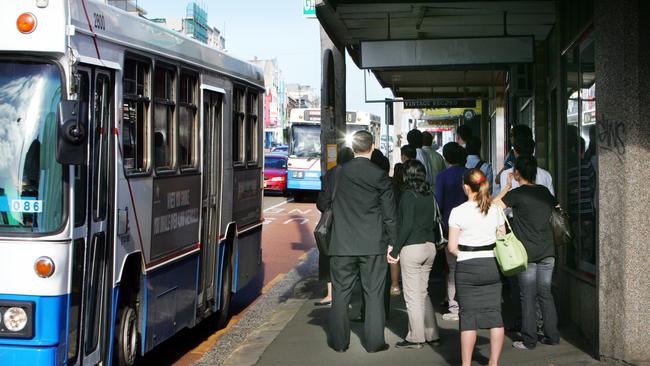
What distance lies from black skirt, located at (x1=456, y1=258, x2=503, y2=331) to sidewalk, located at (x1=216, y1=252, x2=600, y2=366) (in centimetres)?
98

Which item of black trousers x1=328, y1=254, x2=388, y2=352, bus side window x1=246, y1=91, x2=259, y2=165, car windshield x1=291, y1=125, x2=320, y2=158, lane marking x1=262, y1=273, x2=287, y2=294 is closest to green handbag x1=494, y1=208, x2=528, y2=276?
black trousers x1=328, y1=254, x2=388, y2=352

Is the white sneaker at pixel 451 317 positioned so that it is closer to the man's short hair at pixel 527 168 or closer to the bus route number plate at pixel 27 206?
the man's short hair at pixel 527 168

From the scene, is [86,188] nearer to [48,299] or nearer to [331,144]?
[48,299]

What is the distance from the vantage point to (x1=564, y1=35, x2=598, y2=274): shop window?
8.45 meters

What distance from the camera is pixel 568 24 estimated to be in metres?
10.1

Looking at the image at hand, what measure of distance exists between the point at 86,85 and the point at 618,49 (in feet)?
13.6

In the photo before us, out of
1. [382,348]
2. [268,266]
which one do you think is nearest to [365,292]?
[382,348]

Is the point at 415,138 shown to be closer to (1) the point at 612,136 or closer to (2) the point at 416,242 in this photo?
(2) the point at 416,242

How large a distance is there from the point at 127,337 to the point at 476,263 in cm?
283

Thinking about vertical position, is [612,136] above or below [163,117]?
below

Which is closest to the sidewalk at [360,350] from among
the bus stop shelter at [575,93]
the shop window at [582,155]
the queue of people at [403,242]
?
the queue of people at [403,242]

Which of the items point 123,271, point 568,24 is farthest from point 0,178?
point 568,24

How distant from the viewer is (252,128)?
1135cm

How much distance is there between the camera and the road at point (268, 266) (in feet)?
29.9
